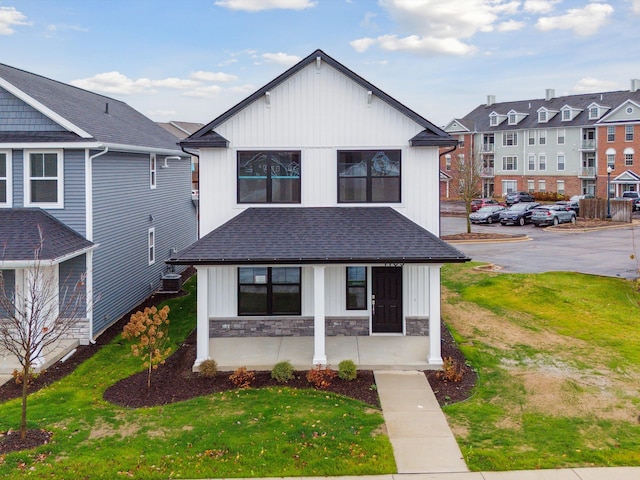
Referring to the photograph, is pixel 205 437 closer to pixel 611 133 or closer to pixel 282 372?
pixel 282 372

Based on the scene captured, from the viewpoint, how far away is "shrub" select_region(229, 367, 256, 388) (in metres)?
13.1

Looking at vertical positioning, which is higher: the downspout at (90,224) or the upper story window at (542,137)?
the upper story window at (542,137)

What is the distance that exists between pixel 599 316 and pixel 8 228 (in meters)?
17.8

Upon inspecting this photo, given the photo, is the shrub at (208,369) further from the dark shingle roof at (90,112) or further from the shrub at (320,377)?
the dark shingle roof at (90,112)

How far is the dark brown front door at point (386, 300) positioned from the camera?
644 inches

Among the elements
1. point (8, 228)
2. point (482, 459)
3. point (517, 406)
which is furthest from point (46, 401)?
point (517, 406)

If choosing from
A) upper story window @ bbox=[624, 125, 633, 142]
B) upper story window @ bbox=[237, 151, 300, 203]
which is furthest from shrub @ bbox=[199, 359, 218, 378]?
upper story window @ bbox=[624, 125, 633, 142]

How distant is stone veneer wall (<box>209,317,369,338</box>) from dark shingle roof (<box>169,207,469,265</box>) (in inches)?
102

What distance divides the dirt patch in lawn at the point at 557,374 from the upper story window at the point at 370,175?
475 cm

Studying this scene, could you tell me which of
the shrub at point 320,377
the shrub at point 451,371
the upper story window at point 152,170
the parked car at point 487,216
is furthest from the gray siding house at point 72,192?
the parked car at point 487,216

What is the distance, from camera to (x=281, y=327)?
16562 millimetres

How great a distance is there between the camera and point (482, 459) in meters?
9.66

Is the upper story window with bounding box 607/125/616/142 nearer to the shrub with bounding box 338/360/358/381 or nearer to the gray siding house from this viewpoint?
the gray siding house

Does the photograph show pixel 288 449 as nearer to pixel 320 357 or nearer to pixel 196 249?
pixel 320 357
